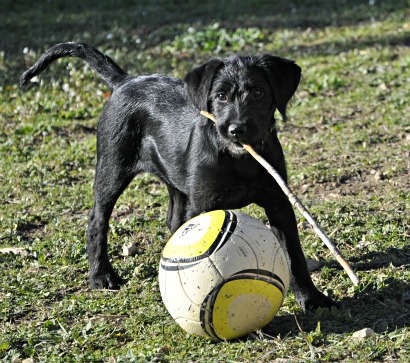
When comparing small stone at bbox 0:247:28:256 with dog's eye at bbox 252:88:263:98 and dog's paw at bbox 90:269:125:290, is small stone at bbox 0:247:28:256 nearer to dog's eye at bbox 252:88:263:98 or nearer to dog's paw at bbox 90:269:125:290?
dog's paw at bbox 90:269:125:290

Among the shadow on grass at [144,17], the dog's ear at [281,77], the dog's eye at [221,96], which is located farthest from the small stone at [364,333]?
the shadow on grass at [144,17]

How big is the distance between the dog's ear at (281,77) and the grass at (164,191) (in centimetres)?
118

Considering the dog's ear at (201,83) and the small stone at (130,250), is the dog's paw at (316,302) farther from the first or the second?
the small stone at (130,250)

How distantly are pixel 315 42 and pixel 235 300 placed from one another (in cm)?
875

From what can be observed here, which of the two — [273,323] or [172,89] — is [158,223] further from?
[273,323]

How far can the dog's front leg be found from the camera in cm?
463

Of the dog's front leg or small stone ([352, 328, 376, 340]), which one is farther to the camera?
the dog's front leg

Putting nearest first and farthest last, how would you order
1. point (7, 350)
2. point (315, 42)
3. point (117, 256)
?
point (7, 350) → point (117, 256) → point (315, 42)

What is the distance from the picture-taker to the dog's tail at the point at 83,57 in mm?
5965

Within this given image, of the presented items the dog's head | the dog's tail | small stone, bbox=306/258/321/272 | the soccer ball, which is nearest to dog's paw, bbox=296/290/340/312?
the soccer ball

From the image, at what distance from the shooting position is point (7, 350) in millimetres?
4414

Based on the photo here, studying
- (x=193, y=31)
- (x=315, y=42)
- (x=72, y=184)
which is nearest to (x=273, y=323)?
(x=72, y=184)

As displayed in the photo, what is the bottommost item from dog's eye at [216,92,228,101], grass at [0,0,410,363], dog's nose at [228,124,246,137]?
grass at [0,0,410,363]

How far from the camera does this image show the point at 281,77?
190 inches
